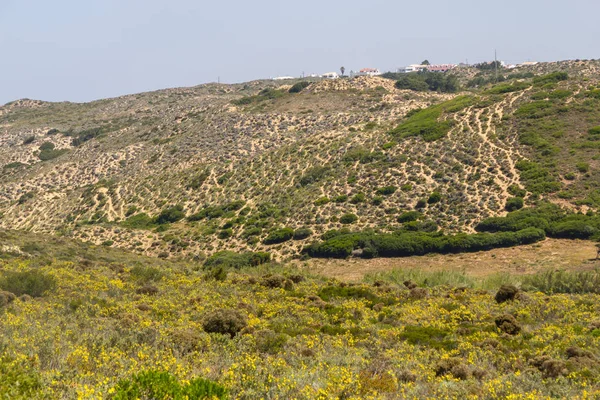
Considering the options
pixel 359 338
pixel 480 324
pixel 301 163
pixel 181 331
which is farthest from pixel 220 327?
pixel 301 163

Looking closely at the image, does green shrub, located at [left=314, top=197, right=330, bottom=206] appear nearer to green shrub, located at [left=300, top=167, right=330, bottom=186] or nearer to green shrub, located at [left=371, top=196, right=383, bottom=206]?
green shrub, located at [left=371, top=196, right=383, bottom=206]

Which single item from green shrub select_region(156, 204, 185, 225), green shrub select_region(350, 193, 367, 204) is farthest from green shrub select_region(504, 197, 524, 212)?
green shrub select_region(156, 204, 185, 225)

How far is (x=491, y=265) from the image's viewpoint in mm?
34812

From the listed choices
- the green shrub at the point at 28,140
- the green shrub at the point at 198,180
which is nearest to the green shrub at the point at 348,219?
the green shrub at the point at 198,180

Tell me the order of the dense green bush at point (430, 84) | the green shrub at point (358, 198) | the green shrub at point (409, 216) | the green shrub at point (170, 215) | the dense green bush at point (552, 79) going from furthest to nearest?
the dense green bush at point (430, 84)
the dense green bush at point (552, 79)
the green shrub at point (170, 215)
the green shrub at point (358, 198)
the green shrub at point (409, 216)

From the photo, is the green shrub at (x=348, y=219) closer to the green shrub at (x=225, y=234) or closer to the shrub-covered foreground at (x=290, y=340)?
the green shrub at (x=225, y=234)

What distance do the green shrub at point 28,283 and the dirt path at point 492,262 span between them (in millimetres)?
18646

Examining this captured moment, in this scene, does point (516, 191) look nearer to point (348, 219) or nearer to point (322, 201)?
point (348, 219)

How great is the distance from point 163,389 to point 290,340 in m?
6.49

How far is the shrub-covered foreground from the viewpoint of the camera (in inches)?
411

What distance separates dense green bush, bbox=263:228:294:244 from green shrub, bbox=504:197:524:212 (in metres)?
17.9

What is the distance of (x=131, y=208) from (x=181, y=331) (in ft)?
168

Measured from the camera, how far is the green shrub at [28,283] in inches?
802

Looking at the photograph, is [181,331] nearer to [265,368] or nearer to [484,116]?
[265,368]
